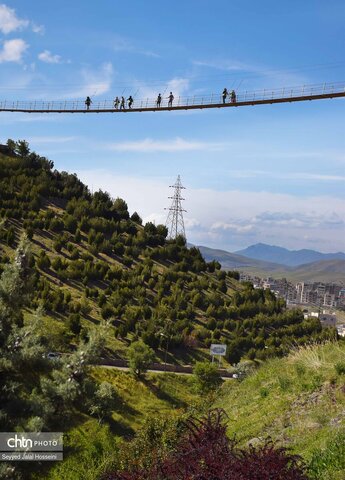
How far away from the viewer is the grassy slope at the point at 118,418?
2323cm

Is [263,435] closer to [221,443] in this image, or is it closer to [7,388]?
[221,443]

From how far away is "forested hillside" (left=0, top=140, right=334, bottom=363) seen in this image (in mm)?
56094

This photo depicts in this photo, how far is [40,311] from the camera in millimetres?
22828

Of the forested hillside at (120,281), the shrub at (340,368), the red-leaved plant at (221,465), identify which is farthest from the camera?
the forested hillside at (120,281)

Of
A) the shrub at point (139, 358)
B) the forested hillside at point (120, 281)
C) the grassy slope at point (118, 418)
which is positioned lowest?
the grassy slope at point (118, 418)

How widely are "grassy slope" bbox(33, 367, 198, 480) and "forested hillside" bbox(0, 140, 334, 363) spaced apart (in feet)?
17.3

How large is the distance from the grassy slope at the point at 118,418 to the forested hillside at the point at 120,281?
529cm

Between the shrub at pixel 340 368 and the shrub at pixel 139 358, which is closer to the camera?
the shrub at pixel 340 368

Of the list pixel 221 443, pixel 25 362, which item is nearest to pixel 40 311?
pixel 25 362

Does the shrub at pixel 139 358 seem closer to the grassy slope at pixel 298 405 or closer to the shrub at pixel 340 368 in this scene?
the grassy slope at pixel 298 405

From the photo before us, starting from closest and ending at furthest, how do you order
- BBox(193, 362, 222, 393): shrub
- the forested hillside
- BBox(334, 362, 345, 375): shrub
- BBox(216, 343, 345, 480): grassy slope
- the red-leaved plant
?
the red-leaved plant < BBox(216, 343, 345, 480): grassy slope < BBox(334, 362, 345, 375): shrub < BBox(193, 362, 222, 393): shrub < the forested hillside

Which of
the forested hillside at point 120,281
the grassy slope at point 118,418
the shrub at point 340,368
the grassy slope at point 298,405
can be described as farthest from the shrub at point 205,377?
the shrub at point 340,368

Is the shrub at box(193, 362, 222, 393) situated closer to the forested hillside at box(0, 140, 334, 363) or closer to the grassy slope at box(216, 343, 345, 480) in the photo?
the forested hillside at box(0, 140, 334, 363)

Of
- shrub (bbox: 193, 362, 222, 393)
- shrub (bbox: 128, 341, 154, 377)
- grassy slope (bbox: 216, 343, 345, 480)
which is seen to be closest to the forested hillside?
shrub (bbox: 128, 341, 154, 377)
